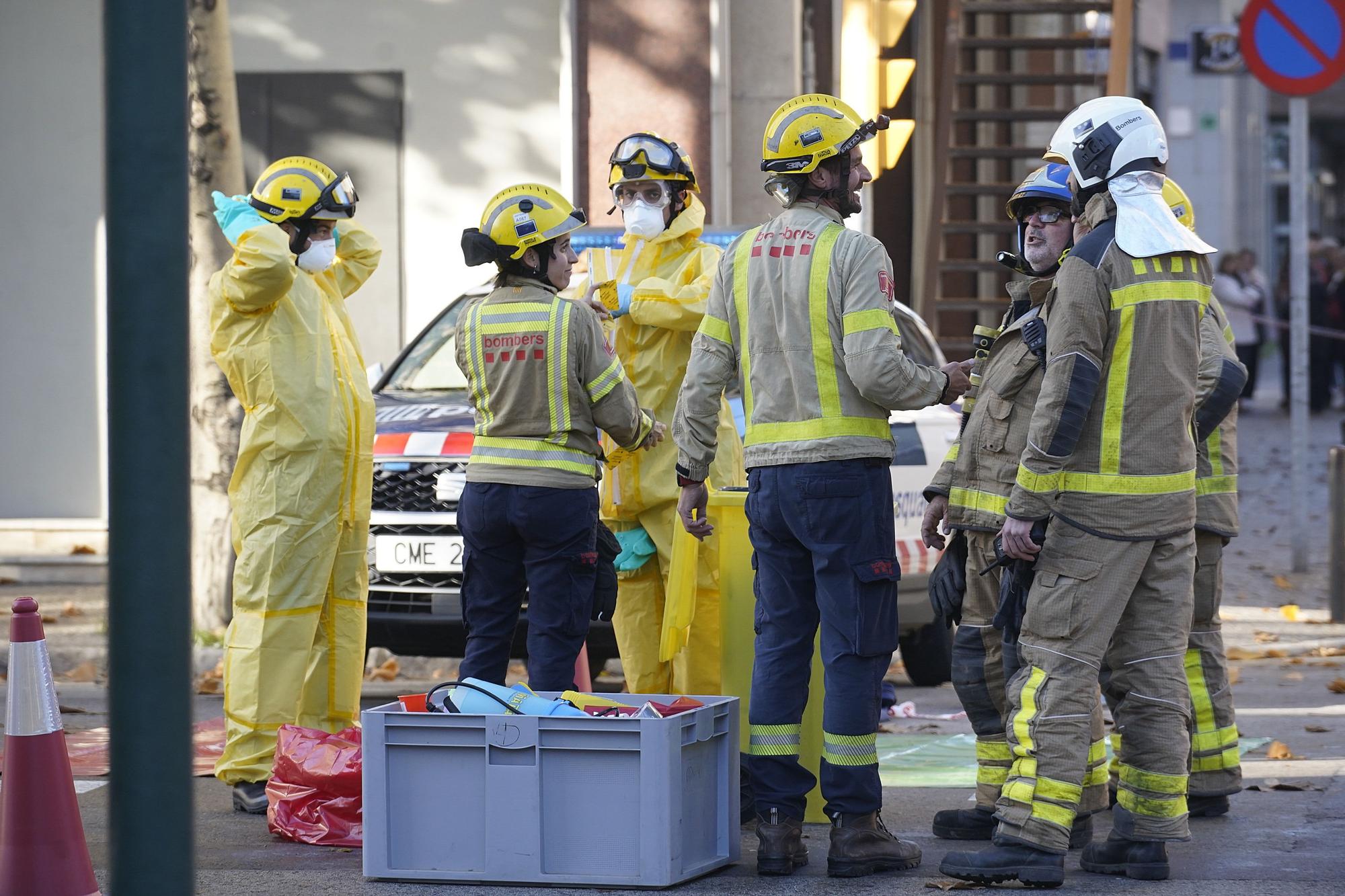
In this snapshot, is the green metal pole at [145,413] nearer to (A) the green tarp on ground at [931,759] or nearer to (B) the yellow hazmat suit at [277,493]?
(B) the yellow hazmat suit at [277,493]

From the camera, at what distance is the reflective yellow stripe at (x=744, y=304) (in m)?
5.25

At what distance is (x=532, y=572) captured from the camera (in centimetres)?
557

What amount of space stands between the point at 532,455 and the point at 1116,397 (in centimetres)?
173

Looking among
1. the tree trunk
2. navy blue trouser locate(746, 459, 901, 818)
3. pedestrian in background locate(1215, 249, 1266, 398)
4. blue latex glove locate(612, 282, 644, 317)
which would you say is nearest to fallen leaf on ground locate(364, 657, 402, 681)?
the tree trunk

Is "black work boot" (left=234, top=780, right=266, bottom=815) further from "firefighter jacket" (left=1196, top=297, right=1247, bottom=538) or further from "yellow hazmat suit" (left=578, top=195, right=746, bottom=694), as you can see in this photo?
"firefighter jacket" (left=1196, top=297, right=1247, bottom=538)

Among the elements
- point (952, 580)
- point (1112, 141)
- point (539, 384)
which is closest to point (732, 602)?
point (952, 580)

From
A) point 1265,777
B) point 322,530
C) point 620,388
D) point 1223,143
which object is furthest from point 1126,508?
point 1223,143

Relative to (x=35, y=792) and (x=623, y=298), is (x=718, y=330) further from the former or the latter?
(x=35, y=792)

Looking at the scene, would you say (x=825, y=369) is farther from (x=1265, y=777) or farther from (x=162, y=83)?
(x=162, y=83)

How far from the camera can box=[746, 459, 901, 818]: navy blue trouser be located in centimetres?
503

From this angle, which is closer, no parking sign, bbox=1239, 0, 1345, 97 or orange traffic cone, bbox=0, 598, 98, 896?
orange traffic cone, bbox=0, 598, 98, 896

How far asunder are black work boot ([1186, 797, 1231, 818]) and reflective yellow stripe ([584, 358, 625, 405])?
2.23 m

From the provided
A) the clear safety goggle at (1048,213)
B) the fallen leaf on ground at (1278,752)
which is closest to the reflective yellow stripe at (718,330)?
the clear safety goggle at (1048,213)

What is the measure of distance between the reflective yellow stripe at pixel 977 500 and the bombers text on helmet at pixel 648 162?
4.78 ft
